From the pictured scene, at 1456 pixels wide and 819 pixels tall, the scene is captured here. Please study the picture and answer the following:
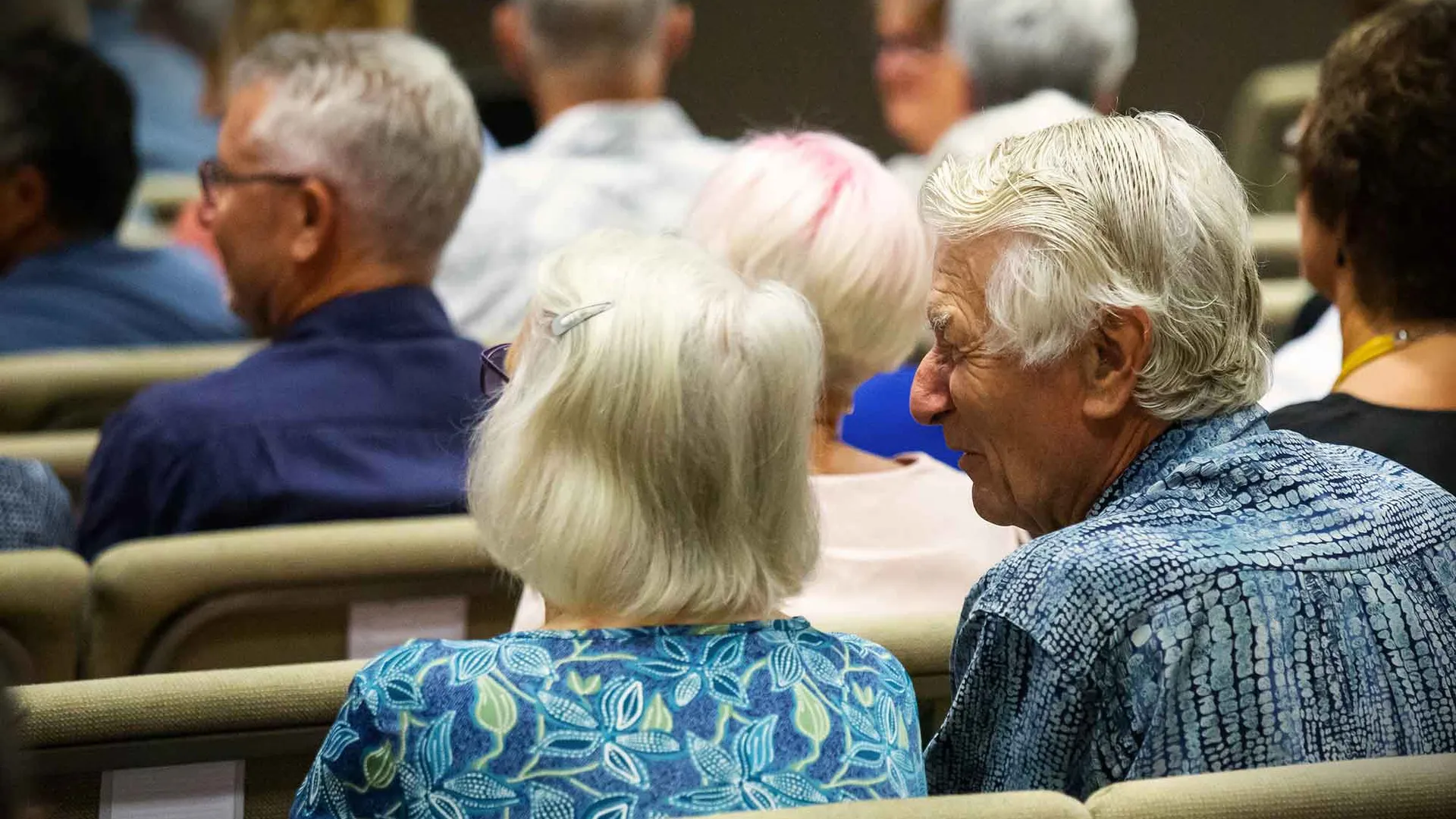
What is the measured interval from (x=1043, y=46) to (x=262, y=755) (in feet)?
8.81

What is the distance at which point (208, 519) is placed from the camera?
2.28 meters

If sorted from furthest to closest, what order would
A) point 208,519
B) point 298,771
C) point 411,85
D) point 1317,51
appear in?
point 1317,51 → point 411,85 → point 208,519 → point 298,771

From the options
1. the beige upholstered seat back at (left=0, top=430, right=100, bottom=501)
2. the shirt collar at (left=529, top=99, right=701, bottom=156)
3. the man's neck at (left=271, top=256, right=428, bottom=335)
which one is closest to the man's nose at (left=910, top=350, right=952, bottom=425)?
the man's neck at (left=271, top=256, right=428, bottom=335)

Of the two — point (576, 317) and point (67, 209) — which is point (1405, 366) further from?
point (67, 209)

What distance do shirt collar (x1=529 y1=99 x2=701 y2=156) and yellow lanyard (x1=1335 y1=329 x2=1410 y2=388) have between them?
2.15 m

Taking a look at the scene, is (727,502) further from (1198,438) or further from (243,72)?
(243,72)

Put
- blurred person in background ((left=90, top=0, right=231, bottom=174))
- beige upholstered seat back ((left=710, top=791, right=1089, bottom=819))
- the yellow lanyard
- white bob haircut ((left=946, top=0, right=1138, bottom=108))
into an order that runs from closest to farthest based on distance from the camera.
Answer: beige upholstered seat back ((left=710, top=791, right=1089, bottom=819)) < the yellow lanyard < white bob haircut ((left=946, top=0, right=1138, bottom=108)) < blurred person in background ((left=90, top=0, right=231, bottom=174))

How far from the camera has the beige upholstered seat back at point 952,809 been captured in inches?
43.7

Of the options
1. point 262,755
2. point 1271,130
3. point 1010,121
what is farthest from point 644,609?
point 1271,130

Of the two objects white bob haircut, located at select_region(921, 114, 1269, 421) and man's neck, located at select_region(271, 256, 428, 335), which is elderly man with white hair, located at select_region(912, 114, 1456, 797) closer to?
white bob haircut, located at select_region(921, 114, 1269, 421)

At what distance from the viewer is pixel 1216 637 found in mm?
1290

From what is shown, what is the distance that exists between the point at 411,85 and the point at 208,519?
824 mm

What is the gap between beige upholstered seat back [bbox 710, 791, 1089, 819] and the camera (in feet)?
3.64

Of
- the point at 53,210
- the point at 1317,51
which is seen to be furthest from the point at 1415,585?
the point at 1317,51
